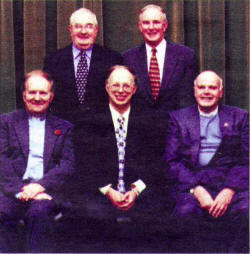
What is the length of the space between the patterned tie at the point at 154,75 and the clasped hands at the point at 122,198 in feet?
1.74

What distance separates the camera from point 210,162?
2424mm

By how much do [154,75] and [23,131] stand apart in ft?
2.45

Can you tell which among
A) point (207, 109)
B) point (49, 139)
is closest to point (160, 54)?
point (207, 109)

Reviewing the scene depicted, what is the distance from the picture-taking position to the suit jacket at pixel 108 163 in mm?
2432

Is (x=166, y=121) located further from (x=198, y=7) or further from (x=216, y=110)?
(x=198, y=7)

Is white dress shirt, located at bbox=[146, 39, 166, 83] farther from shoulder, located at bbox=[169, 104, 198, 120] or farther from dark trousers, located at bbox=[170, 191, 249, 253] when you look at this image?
dark trousers, located at bbox=[170, 191, 249, 253]

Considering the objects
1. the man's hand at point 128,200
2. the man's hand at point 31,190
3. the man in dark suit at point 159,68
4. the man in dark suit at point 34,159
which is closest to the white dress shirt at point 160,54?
the man in dark suit at point 159,68

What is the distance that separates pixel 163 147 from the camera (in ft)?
8.05

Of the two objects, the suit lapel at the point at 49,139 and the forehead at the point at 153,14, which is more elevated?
the forehead at the point at 153,14

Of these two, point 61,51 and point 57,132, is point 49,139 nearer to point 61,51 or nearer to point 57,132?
point 57,132

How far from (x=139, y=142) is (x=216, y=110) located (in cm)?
43

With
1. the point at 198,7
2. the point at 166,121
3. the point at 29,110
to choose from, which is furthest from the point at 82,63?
the point at 198,7

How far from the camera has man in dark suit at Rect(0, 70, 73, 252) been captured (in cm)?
243

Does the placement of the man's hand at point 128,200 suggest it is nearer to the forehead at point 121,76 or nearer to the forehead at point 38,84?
the forehead at point 121,76
